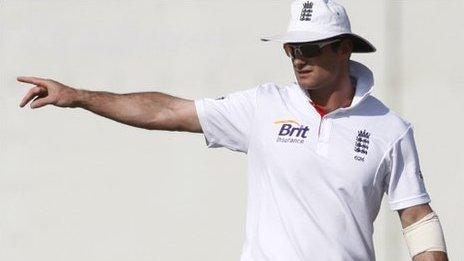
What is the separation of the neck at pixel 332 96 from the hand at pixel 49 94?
75 cm

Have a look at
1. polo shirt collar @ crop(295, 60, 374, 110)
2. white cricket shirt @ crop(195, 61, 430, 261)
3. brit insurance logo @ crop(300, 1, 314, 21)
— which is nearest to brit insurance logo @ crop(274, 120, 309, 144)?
white cricket shirt @ crop(195, 61, 430, 261)

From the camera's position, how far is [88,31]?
806 centimetres

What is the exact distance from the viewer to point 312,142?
5.23 m

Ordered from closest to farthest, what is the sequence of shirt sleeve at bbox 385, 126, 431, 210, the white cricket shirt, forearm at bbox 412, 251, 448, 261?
the white cricket shirt, shirt sleeve at bbox 385, 126, 431, 210, forearm at bbox 412, 251, 448, 261

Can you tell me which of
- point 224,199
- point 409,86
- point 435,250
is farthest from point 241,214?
point 435,250

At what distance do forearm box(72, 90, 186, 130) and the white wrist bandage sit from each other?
812 mm

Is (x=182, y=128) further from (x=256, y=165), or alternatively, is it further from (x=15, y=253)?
(x=15, y=253)

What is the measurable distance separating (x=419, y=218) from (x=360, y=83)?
0.46m

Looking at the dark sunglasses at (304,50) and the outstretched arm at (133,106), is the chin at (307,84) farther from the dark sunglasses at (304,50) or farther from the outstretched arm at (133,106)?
Result: the outstretched arm at (133,106)

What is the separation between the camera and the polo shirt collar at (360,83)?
5.34m

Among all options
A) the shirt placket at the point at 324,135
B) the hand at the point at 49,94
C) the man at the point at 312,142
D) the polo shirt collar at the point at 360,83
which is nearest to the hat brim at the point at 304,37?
the man at the point at 312,142

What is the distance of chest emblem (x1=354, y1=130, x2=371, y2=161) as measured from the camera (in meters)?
5.23

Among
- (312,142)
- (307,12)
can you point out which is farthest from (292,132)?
(307,12)

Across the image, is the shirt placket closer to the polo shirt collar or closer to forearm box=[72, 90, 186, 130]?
the polo shirt collar
